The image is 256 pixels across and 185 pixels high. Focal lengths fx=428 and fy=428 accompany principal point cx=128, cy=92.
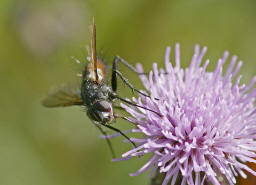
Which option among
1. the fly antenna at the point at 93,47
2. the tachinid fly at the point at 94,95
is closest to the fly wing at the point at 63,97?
the tachinid fly at the point at 94,95

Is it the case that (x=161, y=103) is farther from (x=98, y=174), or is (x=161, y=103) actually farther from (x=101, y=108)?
(x=98, y=174)

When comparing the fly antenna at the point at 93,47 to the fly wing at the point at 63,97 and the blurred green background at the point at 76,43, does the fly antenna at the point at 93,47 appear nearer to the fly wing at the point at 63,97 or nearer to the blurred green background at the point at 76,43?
the fly wing at the point at 63,97

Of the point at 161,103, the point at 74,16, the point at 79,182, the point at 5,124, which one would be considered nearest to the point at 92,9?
the point at 74,16

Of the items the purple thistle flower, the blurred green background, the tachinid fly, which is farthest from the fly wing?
the blurred green background

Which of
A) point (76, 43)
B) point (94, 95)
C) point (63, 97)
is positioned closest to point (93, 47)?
point (94, 95)

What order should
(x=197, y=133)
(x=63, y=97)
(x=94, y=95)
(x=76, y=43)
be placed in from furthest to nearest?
1. (x=76, y=43)
2. (x=63, y=97)
3. (x=94, y=95)
4. (x=197, y=133)

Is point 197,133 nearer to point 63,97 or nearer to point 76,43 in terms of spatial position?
point 63,97
